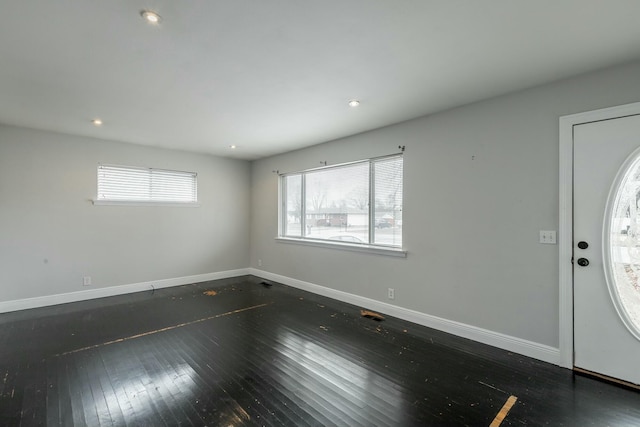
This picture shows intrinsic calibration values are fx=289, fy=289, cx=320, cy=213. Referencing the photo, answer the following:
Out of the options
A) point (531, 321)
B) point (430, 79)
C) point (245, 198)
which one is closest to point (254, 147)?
point (245, 198)

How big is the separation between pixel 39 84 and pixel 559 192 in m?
4.80

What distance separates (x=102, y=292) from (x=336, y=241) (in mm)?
3803

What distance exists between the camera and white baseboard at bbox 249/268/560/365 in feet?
8.66

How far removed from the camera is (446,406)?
2.01m

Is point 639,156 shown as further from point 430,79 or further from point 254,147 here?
point 254,147

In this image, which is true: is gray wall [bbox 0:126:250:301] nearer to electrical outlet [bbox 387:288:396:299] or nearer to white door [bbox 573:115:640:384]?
electrical outlet [bbox 387:288:396:299]

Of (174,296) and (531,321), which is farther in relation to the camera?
(174,296)

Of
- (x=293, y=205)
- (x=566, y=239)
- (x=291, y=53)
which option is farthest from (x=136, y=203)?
(x=566, y=239)

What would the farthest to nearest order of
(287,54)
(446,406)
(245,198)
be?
1. (245,198)
2. (287,54)
3. (446,406)

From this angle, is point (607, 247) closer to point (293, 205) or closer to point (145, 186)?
point (293, 205)

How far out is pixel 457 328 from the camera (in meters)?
3.20

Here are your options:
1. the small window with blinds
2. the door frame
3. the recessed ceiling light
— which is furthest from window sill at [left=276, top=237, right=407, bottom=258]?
the recessed ceiling light

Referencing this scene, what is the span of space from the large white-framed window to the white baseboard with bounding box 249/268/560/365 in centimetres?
78

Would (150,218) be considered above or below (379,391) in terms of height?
above
